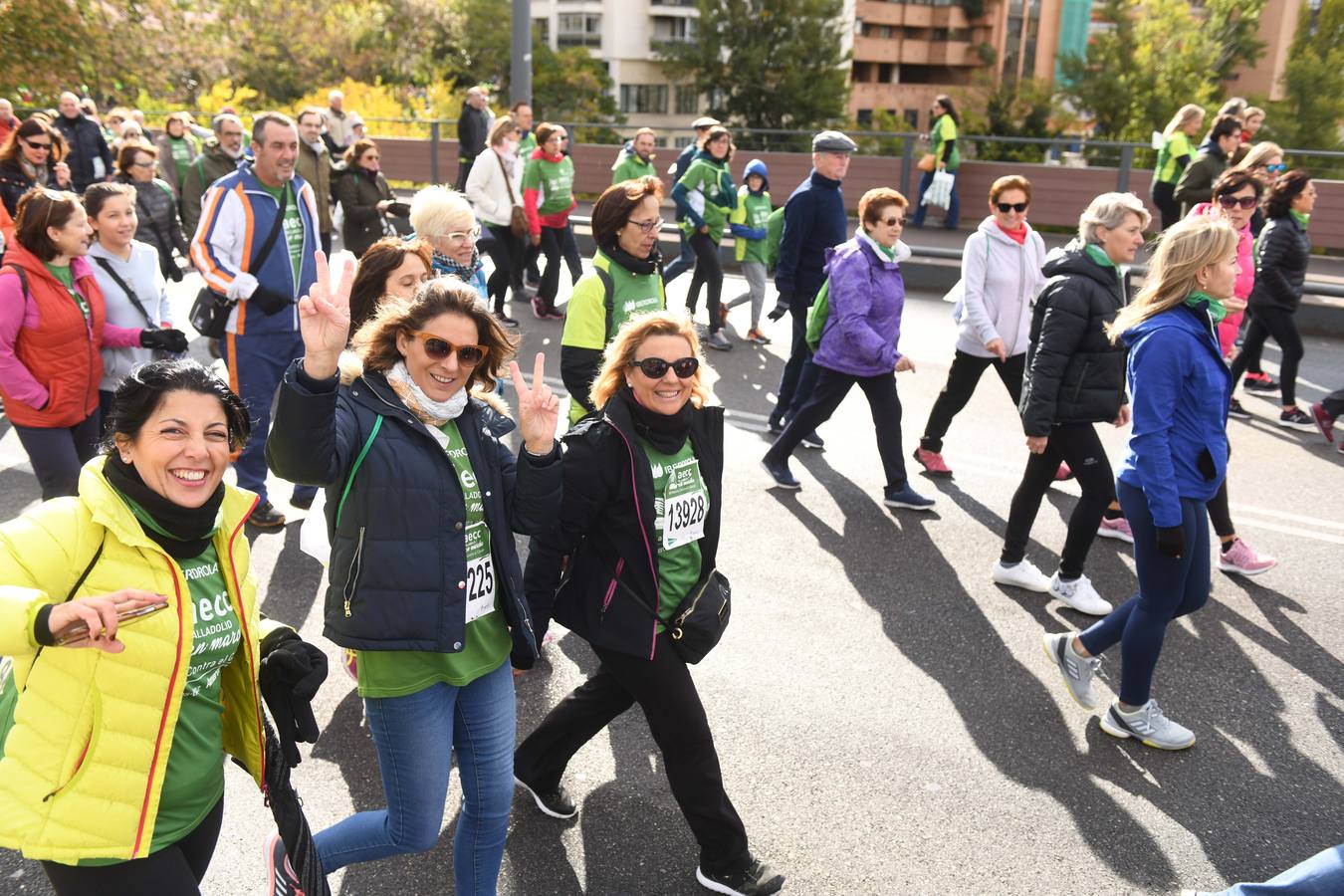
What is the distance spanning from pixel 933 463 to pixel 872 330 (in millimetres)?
1235

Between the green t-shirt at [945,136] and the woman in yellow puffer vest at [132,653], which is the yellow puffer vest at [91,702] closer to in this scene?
the woman in yellow puffer vest at [132,653]

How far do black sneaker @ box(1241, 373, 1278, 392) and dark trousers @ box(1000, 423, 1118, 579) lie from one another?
465 cm

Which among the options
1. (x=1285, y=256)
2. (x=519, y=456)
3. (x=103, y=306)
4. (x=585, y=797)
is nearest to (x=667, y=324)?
(x=519, y=456)

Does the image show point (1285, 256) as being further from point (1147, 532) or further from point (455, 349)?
point (455, 349)

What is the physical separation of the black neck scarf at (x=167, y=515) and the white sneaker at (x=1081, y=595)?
434 cm

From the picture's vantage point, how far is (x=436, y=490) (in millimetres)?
3096

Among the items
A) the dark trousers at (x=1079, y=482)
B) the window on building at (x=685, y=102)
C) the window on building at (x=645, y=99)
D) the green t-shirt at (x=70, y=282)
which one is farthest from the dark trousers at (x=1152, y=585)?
the window on building at (x=645, y=99)

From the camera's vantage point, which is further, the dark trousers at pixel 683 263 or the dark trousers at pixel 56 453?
the dark trousers at pixel 683 263

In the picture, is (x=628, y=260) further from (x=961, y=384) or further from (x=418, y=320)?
(x=961, y=384)

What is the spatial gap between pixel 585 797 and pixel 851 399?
18.6 ft

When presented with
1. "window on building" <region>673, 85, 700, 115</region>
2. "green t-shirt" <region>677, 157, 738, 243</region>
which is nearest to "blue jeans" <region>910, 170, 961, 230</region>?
"green t-shirt" <region>677, 157, 738, 243</region>

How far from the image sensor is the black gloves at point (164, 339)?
542cm

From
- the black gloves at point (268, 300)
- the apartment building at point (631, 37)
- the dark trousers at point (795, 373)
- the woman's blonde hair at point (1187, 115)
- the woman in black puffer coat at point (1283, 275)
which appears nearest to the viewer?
the black gloves at point (268, 300)

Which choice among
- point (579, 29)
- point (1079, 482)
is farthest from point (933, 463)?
point (579, 29)
